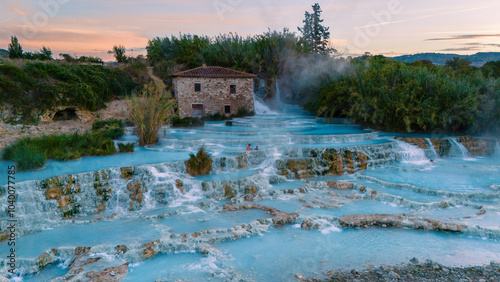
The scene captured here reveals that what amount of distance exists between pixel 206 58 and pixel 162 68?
402cm

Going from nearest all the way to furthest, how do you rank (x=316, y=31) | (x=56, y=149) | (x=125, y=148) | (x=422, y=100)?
(x=56, y=149)
(x=125, y=148)
(x=422, y=100)
(x=316, y=31)

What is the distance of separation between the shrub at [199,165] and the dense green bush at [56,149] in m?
3.66

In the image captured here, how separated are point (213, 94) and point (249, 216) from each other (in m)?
16.0

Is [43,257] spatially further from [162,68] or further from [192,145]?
[162,68]

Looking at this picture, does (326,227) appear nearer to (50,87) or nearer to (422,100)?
(422,100)

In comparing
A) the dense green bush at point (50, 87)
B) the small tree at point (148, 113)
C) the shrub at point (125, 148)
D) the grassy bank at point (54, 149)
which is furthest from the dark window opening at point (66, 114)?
the shrub at point (125, 148)

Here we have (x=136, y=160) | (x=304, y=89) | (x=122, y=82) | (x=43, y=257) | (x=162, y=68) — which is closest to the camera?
(x=43, y=257)

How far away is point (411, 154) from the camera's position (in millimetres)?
14883

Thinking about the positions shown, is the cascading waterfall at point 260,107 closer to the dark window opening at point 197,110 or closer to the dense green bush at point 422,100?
the dark window opening at point 197,110

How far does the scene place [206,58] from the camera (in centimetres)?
2980

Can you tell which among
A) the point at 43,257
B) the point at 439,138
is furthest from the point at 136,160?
the point at 439,138

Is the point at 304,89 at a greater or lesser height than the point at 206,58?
lesser

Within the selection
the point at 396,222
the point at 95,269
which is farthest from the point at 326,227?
the point at 95,269

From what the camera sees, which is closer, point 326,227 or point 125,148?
point 326,227
